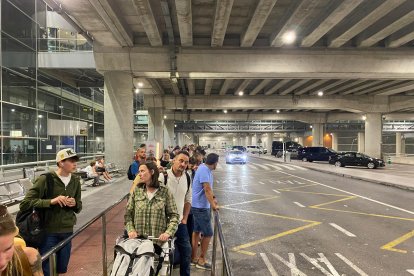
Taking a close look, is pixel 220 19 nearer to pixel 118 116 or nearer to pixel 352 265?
pixel 118 116

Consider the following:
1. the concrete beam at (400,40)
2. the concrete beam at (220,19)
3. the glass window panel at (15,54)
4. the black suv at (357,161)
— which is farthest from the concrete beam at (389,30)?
the glass window panel at (15,54)

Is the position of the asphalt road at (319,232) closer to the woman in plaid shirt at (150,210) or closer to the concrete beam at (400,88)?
the woman in plaid shirt at (150,210)

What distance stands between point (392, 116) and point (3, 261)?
51.8 meters

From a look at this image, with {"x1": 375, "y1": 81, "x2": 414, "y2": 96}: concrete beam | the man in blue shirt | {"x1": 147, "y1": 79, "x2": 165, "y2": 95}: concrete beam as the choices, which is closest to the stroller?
the man in blue shirt

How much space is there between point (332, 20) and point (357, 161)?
67.4ft

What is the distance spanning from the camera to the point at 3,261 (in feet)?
5.32

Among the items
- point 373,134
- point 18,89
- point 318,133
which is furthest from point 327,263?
point 318,133

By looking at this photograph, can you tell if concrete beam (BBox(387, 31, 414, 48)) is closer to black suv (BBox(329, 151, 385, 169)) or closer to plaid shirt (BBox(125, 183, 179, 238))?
plaid shirt (BBox(125, 183, 179, 238))

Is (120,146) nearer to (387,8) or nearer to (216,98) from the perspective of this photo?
(387,8)

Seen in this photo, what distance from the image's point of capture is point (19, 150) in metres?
20.9

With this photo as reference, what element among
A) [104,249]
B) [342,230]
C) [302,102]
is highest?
[302,102]

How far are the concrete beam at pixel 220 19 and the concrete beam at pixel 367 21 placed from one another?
199 inches

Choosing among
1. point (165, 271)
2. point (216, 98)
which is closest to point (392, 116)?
point (216, 98)

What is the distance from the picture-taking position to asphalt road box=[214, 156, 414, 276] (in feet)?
19.0
